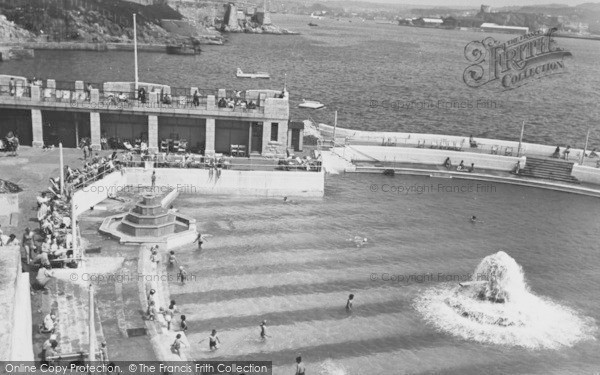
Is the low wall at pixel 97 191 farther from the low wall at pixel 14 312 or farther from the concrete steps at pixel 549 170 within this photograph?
the concrete steps at pixel 549 170

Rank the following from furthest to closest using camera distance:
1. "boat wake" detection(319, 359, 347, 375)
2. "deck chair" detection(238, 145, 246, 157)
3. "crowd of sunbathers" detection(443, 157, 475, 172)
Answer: "crowd of sunbathers" detection(443, 157, 475, 172), "deck chair" detection(238, 145, 246, 157), "boat wake" detection(319, 359, 347, 375)

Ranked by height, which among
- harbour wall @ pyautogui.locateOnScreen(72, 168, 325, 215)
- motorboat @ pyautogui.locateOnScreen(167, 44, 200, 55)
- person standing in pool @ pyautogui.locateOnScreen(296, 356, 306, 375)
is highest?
motorboat @ pyautogui.locateOnScreen(167, 44, 200, 55)

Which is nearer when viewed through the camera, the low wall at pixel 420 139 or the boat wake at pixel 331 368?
the boat wake at pixel 331 368

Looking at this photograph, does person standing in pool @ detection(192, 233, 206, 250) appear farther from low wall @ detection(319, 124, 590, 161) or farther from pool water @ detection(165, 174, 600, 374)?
low wall @ detection(319, 124, 590, 161)

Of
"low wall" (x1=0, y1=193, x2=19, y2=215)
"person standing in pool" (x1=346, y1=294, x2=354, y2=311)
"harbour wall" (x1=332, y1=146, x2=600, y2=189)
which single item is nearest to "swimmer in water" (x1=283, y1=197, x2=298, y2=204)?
"harbour wall" (x1=332, y1=146, x2=600, y2=189)

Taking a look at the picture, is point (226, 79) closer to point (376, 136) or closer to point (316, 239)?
point (376, 136)

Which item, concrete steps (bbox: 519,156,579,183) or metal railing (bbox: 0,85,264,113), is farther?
concrete steps (bbox: 519,156,579,183)

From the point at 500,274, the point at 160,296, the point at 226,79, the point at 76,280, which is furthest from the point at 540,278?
the point at 226,79

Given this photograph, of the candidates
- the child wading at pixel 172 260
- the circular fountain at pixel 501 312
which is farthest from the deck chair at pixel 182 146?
the circular fountain at pixel 501 312
